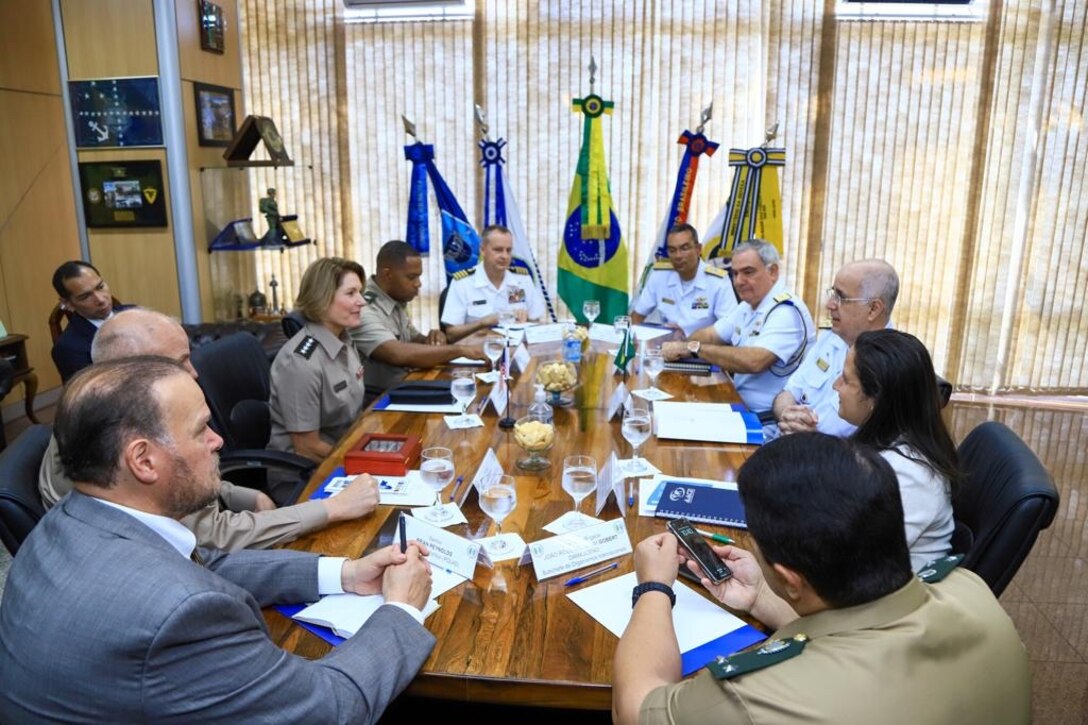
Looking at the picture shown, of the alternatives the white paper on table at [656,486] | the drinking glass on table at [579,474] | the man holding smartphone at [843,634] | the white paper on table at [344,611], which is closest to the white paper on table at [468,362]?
the white paper on table at [656,486]

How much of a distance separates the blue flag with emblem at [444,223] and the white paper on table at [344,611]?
4.06 meters

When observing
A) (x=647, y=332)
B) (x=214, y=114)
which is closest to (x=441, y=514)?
(x=647, y=332)

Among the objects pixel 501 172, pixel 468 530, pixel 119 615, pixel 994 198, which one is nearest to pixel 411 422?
pixel 468 530

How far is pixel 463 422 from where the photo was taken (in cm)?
245

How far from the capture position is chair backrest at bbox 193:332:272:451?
2.60 meters

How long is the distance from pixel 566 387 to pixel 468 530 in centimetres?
105

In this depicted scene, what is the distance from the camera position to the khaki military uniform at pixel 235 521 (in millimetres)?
1615

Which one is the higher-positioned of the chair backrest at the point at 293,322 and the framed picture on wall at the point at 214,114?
the framed picture on wall at the point at 214,114

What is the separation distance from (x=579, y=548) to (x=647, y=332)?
101 inches

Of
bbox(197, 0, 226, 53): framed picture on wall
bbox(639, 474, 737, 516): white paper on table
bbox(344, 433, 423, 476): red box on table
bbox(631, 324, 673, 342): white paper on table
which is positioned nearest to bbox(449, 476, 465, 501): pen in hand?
bbox(344, 433, 423, 476): red box on table

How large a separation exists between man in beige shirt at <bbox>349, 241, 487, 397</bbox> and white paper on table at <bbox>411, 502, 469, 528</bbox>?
1.41 metres

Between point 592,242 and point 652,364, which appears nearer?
point 652,364

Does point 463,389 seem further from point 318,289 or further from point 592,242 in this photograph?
point 592,242

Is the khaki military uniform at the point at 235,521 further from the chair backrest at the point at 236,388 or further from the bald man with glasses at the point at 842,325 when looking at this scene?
the bald man with glasses at the point at 842,325
